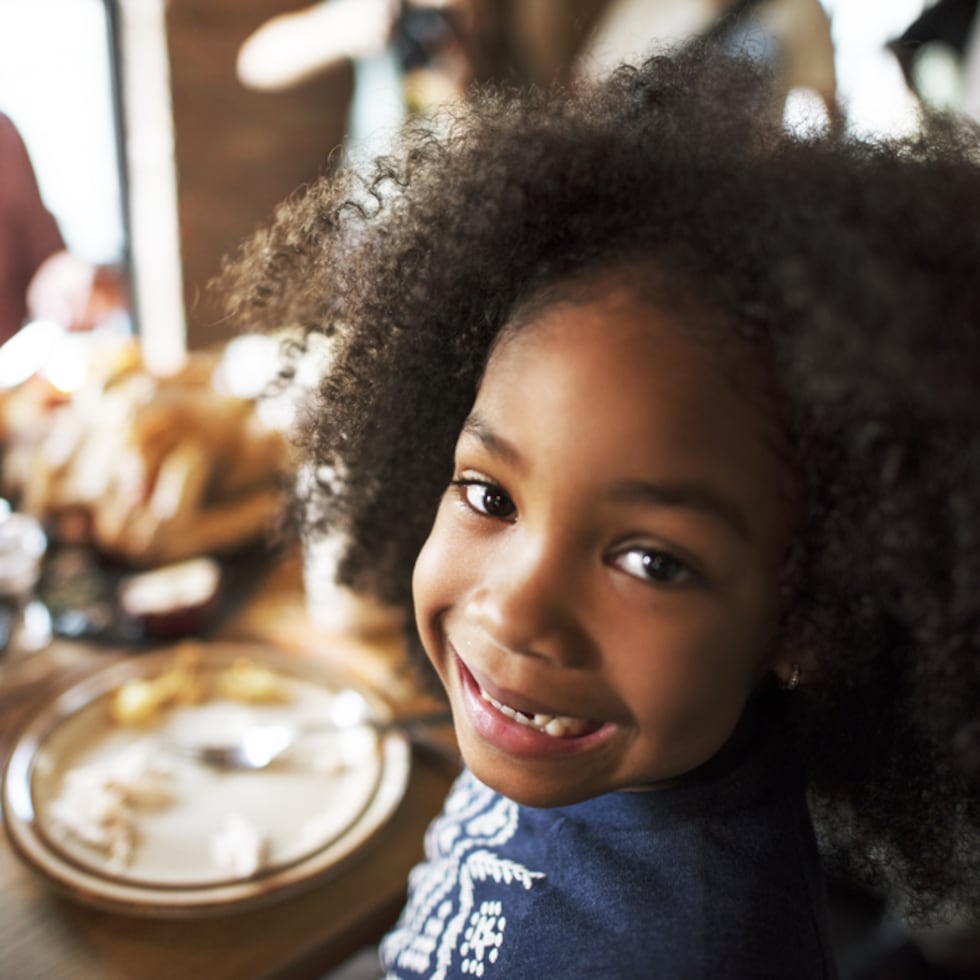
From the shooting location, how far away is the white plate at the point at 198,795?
638 millimetres

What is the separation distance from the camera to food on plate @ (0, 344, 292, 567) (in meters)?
1.01

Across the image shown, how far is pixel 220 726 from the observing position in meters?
0.80

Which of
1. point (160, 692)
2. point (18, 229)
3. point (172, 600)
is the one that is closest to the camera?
point (160, 692)

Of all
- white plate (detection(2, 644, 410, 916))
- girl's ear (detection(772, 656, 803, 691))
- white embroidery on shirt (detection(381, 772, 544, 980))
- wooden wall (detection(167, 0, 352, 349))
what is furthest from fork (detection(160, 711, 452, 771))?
wooden wall (detection(167, 0, 352, 349))

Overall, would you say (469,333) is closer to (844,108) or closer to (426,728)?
(844,108)

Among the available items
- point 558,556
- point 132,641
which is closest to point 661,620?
point 558,556

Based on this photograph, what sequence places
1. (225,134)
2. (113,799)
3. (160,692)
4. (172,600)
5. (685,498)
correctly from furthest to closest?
(225,134)
(172,600)
(160,692)
(113,799)
(685,498)

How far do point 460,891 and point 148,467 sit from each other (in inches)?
24.0

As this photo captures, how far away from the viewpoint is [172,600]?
92 cm

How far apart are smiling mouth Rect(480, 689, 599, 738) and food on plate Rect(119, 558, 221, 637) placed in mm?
521

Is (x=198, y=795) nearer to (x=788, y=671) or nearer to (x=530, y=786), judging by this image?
(x=530, y=786)

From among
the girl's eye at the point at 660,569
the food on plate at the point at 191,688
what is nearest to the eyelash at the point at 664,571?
the girl's eye at the point at 660,569

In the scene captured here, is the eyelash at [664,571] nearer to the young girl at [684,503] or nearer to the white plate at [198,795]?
the young girl at [684,503]

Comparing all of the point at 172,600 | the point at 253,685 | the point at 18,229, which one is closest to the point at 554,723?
the point at 253,685
